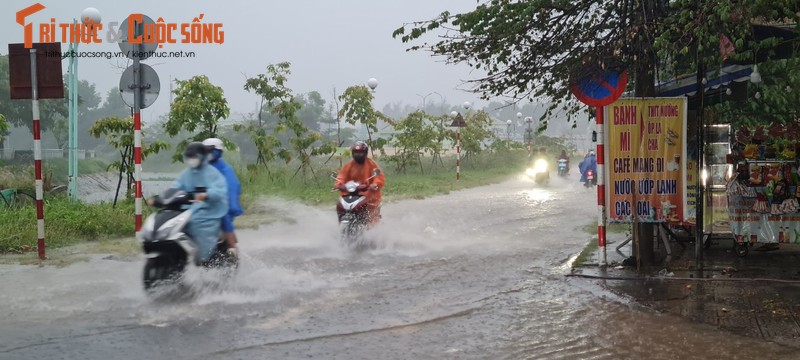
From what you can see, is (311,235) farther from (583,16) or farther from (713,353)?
(713,353)

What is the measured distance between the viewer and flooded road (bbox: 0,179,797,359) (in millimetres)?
5246

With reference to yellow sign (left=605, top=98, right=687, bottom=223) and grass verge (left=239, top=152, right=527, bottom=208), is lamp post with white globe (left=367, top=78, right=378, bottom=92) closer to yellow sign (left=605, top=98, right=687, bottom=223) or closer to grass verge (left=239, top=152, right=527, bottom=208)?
grass verge (left=239, top=152, right=527, bottom=208)

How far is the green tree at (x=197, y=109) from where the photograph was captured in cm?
1616

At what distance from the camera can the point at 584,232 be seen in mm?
12328

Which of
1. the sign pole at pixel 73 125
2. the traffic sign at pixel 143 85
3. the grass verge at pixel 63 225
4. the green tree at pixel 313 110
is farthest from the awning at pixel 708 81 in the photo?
the green tree at pixel 313 110

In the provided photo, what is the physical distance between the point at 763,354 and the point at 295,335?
3.44 metres

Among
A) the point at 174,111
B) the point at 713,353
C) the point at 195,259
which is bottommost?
the point at 713,353

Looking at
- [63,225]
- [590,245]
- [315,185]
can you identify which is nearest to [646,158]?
[590,245]

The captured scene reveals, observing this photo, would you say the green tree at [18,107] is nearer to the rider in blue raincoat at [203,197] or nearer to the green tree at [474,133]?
the green tree at [474,133]

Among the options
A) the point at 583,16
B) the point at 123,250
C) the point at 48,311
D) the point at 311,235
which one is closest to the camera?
the point at 48,311

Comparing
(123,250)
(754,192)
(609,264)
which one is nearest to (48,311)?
(123,250)

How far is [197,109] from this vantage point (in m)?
16.2

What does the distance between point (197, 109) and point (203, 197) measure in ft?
32.9

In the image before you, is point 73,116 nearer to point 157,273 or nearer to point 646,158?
point 157,273
